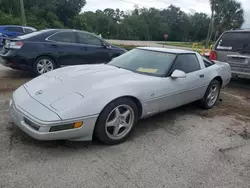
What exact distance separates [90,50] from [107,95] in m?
4.50

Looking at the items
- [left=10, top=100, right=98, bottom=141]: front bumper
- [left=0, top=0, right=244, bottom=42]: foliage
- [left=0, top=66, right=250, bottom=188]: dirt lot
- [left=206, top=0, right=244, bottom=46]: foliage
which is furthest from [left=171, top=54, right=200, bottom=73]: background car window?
[left=206, top=0, right=244, bottom=46]: foliage

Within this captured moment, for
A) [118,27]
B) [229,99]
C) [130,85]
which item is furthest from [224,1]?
[130,85]

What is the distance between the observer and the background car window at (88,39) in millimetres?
7053

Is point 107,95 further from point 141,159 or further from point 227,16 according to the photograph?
point 227,16

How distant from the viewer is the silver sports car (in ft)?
8.68

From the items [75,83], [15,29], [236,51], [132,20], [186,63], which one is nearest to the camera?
[75,83]

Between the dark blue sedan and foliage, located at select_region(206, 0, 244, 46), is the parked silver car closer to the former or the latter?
the dark blue sedan

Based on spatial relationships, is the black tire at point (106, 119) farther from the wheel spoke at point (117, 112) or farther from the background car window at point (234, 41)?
the background car window at point (234, 41)

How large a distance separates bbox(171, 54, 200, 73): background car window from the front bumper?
179cm

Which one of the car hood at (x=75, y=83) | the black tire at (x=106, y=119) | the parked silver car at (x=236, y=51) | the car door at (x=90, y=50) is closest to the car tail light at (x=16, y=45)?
the car door at (x=90, y=50)

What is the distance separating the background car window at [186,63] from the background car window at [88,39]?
367 cm

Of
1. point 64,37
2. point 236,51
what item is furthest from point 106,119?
point 236,51

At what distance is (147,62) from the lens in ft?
13.0

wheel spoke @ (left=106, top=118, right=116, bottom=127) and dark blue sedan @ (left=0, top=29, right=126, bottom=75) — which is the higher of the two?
dark blue sedan @ (left=0, top=29, right=126, bottom=75)
